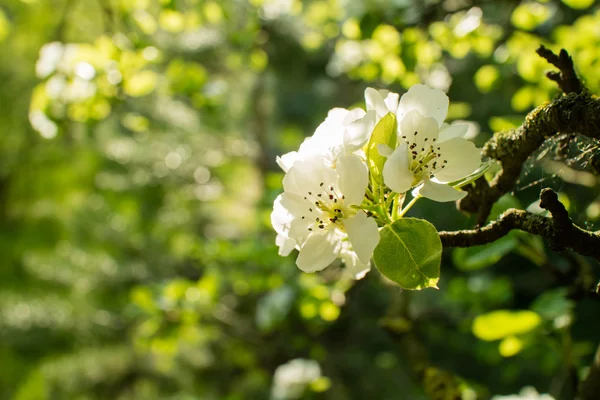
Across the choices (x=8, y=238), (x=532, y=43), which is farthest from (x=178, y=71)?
(x=8, y=238)

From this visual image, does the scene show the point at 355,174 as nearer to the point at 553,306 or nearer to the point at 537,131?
the point at 537,131

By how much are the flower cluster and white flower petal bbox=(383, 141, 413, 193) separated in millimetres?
16

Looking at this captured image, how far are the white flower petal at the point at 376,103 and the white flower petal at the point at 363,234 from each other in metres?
0.09

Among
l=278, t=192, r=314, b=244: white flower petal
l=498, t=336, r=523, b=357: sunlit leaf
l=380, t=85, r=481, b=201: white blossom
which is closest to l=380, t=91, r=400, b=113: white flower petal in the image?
l=380, t=85, r=481, b=201: white blossom

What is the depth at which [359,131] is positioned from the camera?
0.36 metres

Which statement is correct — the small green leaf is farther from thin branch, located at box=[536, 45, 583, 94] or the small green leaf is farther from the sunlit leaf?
the sunlit leaf

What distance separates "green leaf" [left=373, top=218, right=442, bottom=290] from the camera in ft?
1.14

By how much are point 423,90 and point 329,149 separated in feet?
0.30

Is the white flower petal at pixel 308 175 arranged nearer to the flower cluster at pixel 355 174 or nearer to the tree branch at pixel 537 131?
the flower cluster at pixel 355 174

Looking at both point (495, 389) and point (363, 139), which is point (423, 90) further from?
point (495, 389)

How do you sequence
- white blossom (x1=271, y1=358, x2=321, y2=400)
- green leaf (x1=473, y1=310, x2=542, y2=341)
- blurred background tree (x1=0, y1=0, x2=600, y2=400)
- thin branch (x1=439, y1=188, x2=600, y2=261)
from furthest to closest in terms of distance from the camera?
white blossom (x1=271, y1=358, x2=321, y2=400)
blurred background tree (x1=0, y1=0, x2=600, y2=400)
green leaf (x1=473, y1=310, x2=542, y2=341)
thin branch (x1=439, y1=188, x2=600, y2=261)

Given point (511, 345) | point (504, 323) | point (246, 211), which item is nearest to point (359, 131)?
point (504, 323)

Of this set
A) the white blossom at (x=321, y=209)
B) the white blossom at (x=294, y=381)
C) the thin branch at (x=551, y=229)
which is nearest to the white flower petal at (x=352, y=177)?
the white blossom at (x=321, y=209)

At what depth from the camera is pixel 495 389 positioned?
1.77 metres
